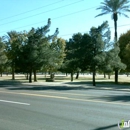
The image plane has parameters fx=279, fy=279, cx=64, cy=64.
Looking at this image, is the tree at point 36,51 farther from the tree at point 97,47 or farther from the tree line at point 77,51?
the tree at point 97,47

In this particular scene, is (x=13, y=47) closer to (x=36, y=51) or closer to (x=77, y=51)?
(x=36, y=51)

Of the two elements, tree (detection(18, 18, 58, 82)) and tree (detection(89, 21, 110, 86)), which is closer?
tree (detection(89, 21, 110, 86))

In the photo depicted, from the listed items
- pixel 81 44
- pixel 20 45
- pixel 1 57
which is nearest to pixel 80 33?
pixel 81 44

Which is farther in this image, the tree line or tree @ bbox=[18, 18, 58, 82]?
tree @ bbox=[18, 18, 58, 82]

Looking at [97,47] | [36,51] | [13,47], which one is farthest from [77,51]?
[13,47]

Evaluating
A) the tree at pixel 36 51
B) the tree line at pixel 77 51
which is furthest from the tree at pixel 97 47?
the tree at pixel 36 51

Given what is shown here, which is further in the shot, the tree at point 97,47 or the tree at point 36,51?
the tree at point 36,51

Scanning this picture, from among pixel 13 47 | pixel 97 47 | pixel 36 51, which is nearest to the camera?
pixel 97 47

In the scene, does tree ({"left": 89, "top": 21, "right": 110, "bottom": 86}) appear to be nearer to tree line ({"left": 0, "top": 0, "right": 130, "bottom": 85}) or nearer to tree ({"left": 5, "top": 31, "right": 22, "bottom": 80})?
tree line ({"left": 0, "top": 0, "right": 130, "bottom": 85})

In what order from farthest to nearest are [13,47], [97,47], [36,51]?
[13,47]
[36,51]
[97,47]

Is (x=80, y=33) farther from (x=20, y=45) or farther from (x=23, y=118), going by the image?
(x=23, y=118)

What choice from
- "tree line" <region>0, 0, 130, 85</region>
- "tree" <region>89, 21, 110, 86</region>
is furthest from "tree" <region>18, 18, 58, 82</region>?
"tree" <region>89, 21, 110, 86</region>

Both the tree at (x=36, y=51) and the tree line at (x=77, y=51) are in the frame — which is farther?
the tree at (x=36, y=51)

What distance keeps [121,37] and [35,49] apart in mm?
14755
